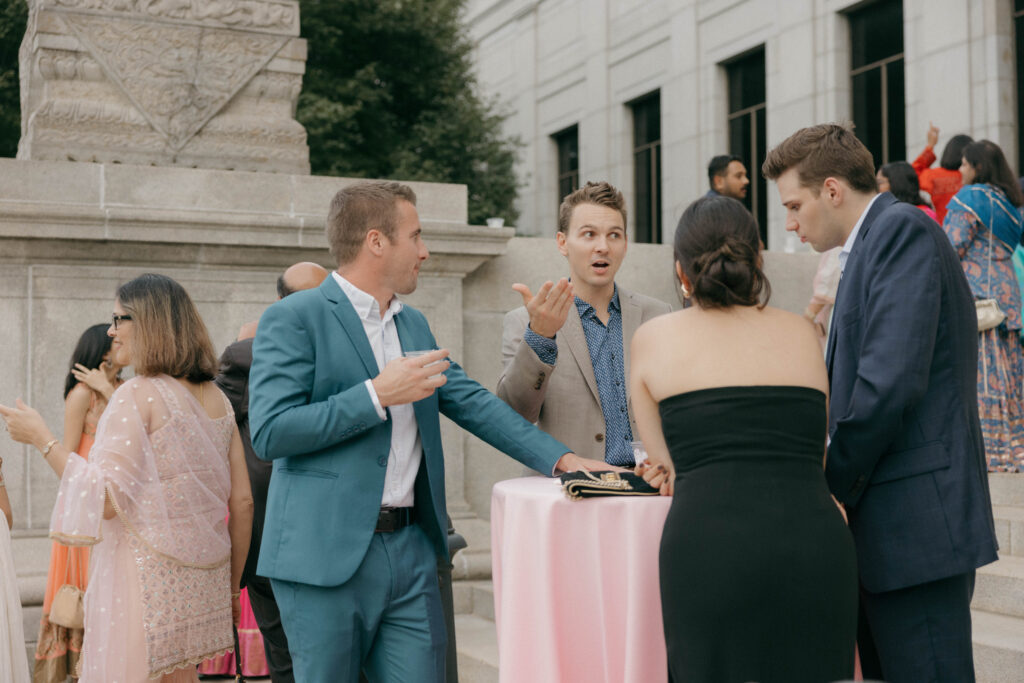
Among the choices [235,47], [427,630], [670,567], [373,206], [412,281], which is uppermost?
[235,47]

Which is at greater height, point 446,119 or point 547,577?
point 446,119

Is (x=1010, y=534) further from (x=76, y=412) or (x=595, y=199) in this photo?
(x=76, y=412)

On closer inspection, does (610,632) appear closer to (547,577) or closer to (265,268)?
(547,577)

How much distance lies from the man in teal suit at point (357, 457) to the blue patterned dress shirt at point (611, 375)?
46 cm

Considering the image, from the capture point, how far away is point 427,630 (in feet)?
12.1

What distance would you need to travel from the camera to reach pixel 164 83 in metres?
7.91

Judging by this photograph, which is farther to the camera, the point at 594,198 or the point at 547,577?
the point at 594,198

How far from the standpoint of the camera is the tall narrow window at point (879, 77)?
1664 cm

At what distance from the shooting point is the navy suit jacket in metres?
3.30


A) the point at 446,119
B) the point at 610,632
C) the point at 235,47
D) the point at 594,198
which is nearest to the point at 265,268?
the point at 235,47

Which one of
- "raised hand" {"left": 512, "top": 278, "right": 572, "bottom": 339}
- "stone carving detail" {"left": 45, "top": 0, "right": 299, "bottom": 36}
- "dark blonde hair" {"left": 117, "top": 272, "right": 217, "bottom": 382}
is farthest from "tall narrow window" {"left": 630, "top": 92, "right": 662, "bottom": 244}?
"raised hand" {"left": 512, "top": 278, "right": 572, "bottom": 339}

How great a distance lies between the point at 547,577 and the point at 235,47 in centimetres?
586

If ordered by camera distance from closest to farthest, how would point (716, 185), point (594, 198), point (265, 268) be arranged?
point (594, 198) → point (265, 268) → point (716, 185)

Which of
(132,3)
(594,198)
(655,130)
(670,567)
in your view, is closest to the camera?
(670,567)
